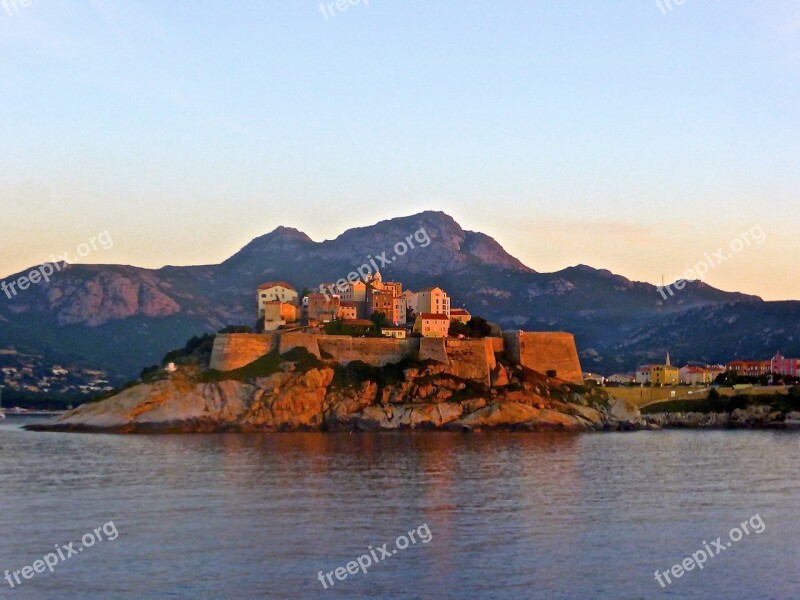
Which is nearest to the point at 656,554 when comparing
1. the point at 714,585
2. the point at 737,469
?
the point at 714,585

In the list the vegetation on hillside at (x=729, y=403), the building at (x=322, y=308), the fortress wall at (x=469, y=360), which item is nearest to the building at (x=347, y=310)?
the building at (x=322, y=308)

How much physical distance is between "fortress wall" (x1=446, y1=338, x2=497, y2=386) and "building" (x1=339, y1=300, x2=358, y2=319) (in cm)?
1193

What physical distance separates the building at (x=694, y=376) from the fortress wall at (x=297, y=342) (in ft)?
181

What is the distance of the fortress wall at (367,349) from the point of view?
92.5 m

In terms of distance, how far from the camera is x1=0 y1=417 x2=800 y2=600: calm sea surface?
99.5 feet

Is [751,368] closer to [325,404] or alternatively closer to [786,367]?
[786,367]

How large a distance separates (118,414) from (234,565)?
189ft

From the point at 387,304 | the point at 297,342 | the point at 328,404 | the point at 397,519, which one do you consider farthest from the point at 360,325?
the point at 397,519

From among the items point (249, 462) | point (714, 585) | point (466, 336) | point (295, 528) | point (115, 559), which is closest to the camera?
point (714, 585)

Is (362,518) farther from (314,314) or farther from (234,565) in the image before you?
(314,314)

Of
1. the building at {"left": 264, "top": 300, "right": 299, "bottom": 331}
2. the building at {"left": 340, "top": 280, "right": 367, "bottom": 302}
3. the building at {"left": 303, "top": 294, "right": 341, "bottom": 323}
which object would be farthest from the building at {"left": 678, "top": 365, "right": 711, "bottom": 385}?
the building at {"left": 264, "top": 300, "right": 299, "bottom": 331}

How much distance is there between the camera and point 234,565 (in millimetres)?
32156

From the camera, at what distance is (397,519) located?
133 ft

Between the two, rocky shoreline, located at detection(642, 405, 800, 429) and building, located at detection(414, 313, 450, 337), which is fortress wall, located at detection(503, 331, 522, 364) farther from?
rocky shoreline, located at detection(642, 405, 800, 429)
